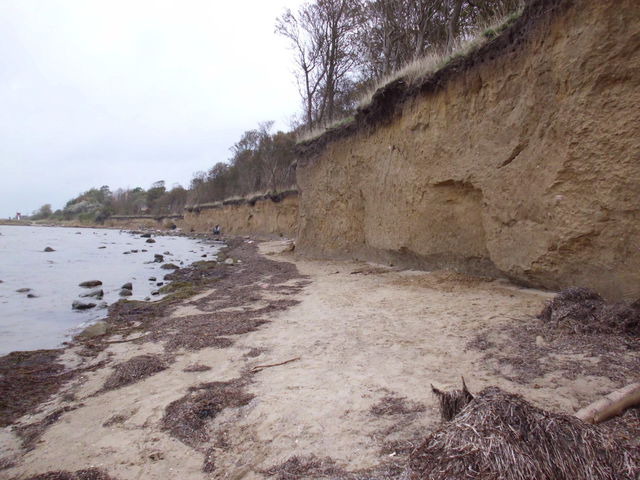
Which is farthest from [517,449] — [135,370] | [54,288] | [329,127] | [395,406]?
[329,127]

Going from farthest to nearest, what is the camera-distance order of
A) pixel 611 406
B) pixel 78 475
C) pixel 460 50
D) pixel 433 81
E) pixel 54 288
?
pixel 54 288 < pixel 433 81 < pixel 460 50 < pixel 78 475 < pixel 611 406

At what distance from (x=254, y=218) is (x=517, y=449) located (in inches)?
1423

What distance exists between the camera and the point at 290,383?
4.03 meters

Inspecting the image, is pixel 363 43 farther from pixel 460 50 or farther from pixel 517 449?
pixel 517 449

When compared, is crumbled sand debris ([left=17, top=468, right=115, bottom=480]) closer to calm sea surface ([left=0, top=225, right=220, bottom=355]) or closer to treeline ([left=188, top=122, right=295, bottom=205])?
calm sea surface ([left=0, top=225, right=220, bottom=355])

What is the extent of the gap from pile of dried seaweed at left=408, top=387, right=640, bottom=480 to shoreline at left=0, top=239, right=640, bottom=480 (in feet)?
2.27

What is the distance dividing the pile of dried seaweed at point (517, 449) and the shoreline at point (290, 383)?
0.69 m

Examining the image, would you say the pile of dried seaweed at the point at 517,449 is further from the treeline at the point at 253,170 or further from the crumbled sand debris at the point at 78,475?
the treeline at the point at 253,170

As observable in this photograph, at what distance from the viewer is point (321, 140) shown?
16.0 m

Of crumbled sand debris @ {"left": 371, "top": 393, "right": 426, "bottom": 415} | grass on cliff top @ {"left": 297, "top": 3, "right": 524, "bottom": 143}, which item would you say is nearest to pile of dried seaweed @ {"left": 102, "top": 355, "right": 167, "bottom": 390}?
crumbled sand debris @ {"left": 371, "top": 393, "right": 426, "bottom": 415}

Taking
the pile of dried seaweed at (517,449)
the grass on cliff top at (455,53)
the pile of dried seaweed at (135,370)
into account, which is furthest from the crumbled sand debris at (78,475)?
the grass on cliff top at (455,53)

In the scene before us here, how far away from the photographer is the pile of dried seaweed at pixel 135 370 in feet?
15.5

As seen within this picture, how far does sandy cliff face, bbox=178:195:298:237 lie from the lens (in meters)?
30.1

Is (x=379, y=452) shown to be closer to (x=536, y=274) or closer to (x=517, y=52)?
(x=536, y=274)
